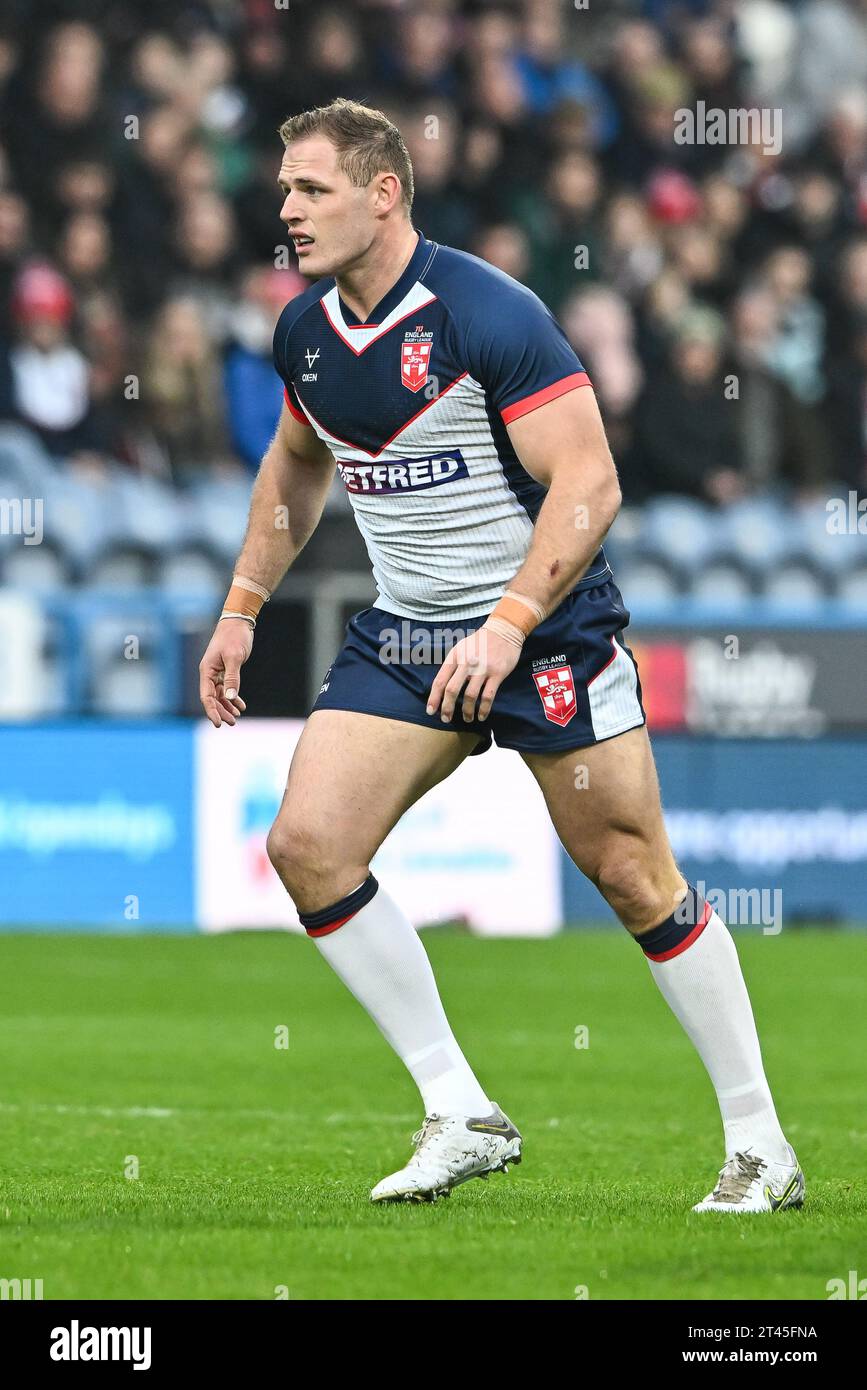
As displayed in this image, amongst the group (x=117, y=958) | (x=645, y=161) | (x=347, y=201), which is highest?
(x=645, y=161)

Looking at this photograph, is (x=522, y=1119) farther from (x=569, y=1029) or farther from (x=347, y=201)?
(x=347, y=201)

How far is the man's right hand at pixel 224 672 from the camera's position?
5418 millimetres

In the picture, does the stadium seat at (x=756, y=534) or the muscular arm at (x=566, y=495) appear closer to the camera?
the muscular arm at (x=566, y=495)

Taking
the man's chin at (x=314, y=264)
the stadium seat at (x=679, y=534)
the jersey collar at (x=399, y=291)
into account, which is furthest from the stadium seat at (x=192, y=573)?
the man's chin at (x=314, y=264)

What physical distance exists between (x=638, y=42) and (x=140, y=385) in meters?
5.54

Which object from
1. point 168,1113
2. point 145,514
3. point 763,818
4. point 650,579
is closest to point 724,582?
point 650,579

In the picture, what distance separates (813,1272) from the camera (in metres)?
4.31

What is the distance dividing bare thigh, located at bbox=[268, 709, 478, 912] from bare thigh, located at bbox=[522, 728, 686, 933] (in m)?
0.27

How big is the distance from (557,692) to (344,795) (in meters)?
0.51

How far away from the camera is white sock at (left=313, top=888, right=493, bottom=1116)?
5199 millimetres

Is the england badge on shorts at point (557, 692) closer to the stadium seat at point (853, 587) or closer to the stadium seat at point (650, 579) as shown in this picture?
the stadium seat at point (650, 579)

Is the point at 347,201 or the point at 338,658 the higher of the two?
the point at 347,201

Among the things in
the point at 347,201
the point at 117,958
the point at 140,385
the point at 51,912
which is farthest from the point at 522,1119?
the point at 140,385
